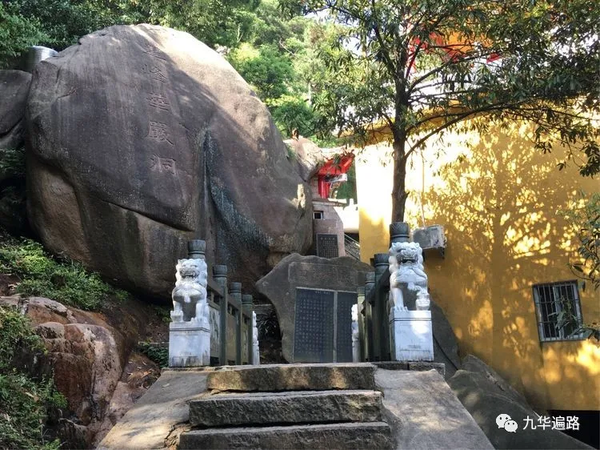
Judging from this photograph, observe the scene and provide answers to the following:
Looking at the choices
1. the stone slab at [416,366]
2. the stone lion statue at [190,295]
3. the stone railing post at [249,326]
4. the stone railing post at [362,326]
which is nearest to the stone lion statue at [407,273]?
the stone slab at [416,366]

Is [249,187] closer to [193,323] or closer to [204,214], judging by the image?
[204,214]

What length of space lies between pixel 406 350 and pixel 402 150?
469cm

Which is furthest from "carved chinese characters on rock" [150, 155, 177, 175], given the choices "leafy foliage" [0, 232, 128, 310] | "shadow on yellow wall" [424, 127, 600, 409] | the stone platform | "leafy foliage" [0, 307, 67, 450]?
the stone platform

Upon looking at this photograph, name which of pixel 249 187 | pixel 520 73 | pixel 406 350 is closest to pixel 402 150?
pixel 520 73

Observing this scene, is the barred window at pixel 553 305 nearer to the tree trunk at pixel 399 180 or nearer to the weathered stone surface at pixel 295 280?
the weathered stone surface at pixel 295 280

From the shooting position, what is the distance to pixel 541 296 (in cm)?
1005

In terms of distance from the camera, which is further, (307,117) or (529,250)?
(307,117)

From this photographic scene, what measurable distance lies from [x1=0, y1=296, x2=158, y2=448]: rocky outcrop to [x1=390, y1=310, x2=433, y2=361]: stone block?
10.8ft

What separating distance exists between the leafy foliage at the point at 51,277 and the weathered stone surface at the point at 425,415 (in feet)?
16.2

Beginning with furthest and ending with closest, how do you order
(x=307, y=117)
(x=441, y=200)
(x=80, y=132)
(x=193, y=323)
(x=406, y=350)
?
(x=307, y=117)
(x=441, y=200)
(x=80, y=132)
(x=193, y=323)
(x=406, y=350)

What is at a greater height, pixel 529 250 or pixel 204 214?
pixel 204 214

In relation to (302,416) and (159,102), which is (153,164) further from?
(302,416)

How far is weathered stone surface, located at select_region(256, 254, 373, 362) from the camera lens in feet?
31.5

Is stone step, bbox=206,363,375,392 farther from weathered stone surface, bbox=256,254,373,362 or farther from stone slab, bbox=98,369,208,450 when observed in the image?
weathered stone surface, bbox=256,254,373,362
